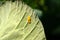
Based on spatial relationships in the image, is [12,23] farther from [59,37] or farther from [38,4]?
[59,37]

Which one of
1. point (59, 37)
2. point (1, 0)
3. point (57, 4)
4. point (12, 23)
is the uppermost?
point (1, 0)

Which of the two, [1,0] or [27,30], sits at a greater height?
[1,0]

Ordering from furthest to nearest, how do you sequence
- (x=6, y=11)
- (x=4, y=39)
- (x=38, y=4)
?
(x=38, y=4)
(x=6, y=11)
(x=4, y=39)

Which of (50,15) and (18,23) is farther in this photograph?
(50,15)

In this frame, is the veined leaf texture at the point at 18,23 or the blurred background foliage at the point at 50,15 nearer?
the veined leaf texture at the point at 18,23

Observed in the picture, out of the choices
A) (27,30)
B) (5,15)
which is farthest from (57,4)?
(5,15)

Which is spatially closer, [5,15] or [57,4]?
[5,15]

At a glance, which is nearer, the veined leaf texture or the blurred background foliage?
the veined leaf texture

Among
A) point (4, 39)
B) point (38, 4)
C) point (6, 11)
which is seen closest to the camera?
point (4, 39)
